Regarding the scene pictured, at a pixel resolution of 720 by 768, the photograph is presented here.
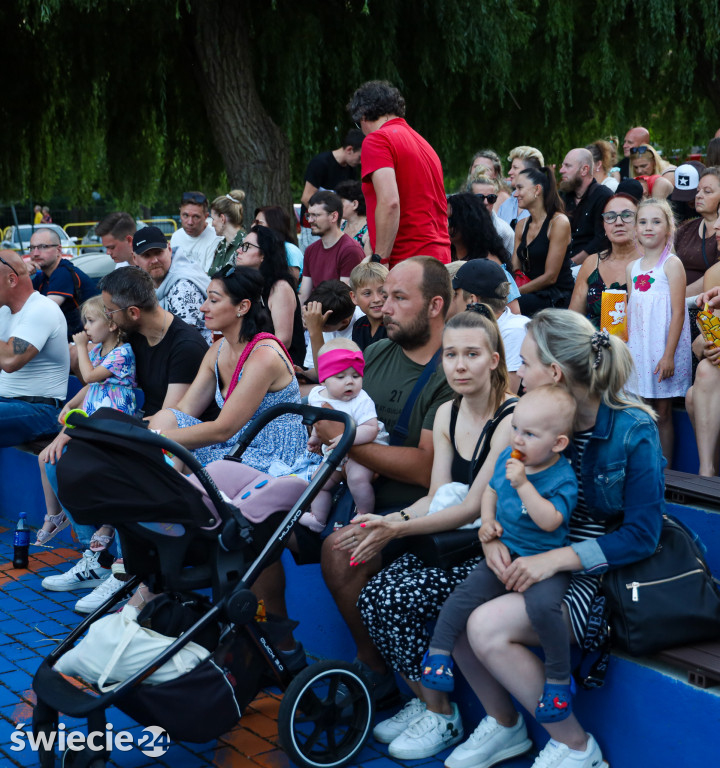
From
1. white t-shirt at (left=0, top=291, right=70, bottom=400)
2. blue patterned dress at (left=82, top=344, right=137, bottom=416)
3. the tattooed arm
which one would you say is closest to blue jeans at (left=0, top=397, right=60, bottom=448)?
white t-shirt at (left=0, top=291, right=70, bottom=400)

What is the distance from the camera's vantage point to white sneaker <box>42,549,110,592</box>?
17.5 feet

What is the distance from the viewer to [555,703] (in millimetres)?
3021

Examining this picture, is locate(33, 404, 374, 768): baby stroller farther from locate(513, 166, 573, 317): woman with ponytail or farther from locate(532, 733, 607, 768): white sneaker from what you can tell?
locate(513, 166, 573, 317): woman with ponytail

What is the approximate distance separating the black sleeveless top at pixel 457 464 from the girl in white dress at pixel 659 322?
164 centimetres

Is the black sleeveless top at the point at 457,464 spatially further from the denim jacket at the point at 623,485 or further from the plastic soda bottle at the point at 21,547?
the plastic soda bottle at the point at 21,547

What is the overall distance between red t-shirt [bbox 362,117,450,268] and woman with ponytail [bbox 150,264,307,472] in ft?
4.10

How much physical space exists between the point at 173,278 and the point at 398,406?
3.32 metres

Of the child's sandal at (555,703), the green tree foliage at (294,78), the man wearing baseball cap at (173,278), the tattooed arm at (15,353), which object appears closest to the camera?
the child's sandal at (555,703)

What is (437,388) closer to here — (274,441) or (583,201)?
(274,441)

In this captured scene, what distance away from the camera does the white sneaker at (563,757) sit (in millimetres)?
3129

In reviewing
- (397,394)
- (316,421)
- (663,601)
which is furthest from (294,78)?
(663,601)

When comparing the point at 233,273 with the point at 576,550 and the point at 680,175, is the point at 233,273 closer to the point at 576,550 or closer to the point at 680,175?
the point at 576,550

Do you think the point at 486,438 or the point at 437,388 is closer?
the point at 486,438

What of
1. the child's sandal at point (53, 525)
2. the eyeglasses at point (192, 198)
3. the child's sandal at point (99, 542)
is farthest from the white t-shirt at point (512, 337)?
the eyeglasses at point (192, 198)
